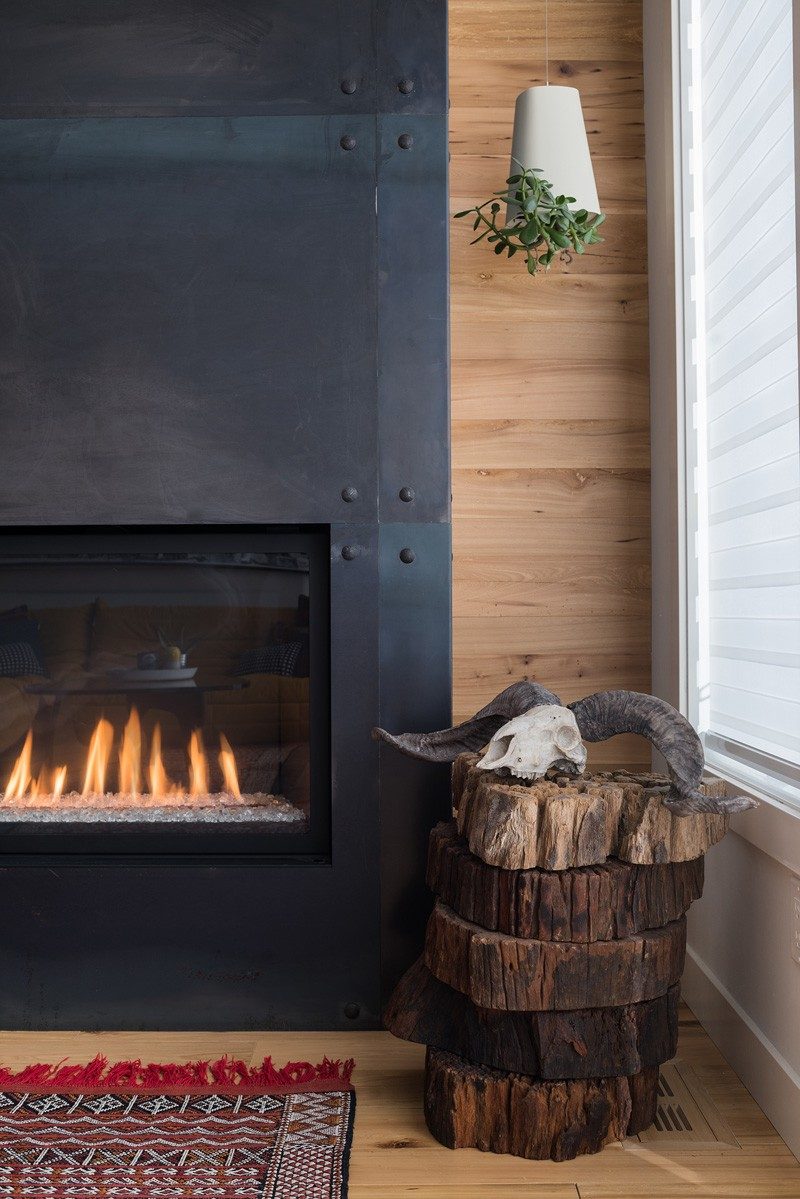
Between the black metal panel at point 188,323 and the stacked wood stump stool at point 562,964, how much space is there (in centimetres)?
80

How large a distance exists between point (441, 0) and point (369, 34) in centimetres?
16

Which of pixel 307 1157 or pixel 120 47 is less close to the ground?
pixel 120 47

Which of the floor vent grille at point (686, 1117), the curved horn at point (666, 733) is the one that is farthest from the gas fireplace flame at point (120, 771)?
the floor vent grille at point (686, 1117)

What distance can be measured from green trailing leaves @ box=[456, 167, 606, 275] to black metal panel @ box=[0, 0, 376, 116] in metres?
0.37

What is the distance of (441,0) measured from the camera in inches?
78.8

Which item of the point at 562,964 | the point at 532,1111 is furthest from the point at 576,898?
the point at 532,1111

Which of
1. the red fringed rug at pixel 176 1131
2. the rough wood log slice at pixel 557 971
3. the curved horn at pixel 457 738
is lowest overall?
the red fringed rug at pixel 176 1131

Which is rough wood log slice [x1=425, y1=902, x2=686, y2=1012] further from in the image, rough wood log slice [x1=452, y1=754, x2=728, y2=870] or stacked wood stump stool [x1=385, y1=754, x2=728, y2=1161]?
rough wood log slice [x1=452, y1=754, x2=728, y2=870]

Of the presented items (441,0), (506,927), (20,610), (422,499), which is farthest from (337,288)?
(506,927)

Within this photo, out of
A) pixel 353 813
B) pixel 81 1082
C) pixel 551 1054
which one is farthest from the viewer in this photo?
pixel 353 813

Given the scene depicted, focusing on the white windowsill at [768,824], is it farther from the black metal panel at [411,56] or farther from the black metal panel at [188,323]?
the black metal panel at [411,56]

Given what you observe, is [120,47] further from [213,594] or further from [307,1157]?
[307,1157]

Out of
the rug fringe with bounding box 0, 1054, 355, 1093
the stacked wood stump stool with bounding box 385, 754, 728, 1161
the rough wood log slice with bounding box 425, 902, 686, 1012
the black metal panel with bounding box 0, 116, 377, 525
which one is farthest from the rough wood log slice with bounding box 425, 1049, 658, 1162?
the black metal panel with bounding box 0, 116, 377, 525

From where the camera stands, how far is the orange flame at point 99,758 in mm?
2105
